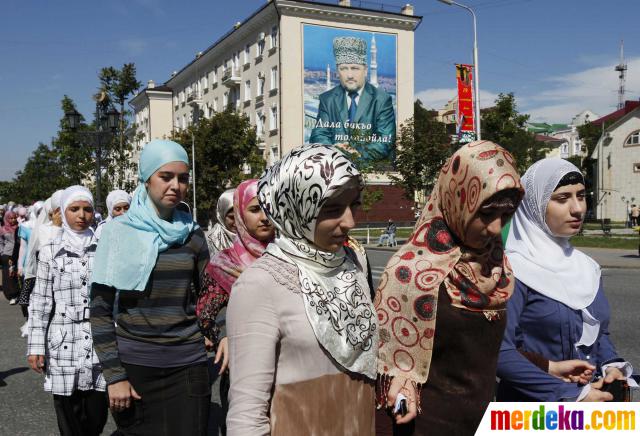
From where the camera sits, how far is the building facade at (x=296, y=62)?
3959 centimetres

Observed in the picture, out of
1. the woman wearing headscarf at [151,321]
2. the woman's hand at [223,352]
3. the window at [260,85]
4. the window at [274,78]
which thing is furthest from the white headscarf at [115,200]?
the window at [260,85]

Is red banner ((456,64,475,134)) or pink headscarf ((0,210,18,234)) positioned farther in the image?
red banner ((456,64,475,134))

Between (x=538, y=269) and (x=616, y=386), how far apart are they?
0.67m

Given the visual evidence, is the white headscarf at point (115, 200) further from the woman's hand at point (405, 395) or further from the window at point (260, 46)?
the window at point (260, 46)

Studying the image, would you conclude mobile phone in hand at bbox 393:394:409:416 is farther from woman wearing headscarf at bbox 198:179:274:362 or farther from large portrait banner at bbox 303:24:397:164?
large portrait banner at bbox 303:24:397:164

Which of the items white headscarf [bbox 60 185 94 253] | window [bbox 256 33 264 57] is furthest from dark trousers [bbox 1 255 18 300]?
window [bbox 256 33 264 57]

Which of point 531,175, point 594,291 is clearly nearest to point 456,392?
point 594,291

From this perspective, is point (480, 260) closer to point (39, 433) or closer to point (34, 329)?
point (34, 329)

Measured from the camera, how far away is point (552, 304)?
9.05 feet

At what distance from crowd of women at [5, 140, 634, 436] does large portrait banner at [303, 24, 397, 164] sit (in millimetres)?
36455

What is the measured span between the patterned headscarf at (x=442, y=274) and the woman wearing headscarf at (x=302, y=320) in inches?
17.1

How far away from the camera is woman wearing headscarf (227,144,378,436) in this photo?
6.19ft

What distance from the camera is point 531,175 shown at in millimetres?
3014

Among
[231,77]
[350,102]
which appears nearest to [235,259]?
[350,102]
